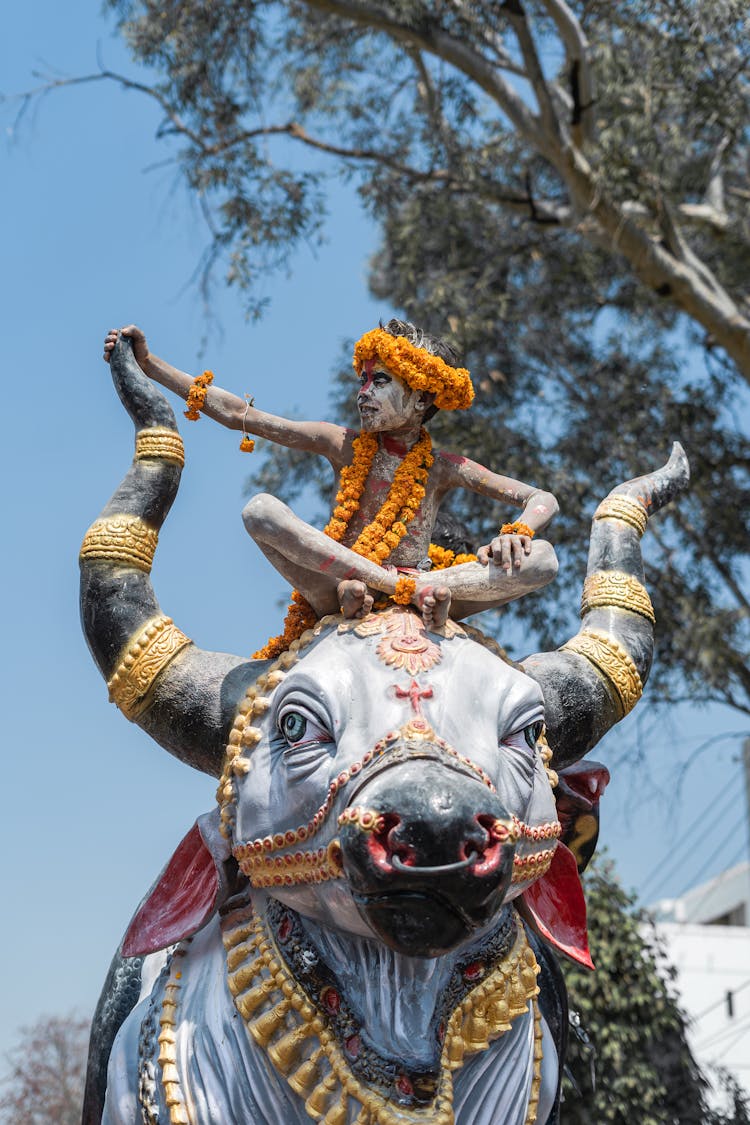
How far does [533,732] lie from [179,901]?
112cm

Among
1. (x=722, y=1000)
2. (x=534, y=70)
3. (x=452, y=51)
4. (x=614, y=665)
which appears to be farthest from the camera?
(x=722, y=1000)

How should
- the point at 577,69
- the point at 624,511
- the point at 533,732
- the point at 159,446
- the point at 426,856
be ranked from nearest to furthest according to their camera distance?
the point at 426,856 < the point at 533,732 < the point at 159,446 < the point at 624,511 < the point at 577,69

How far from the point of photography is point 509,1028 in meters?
3.61

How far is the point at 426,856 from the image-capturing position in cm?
306

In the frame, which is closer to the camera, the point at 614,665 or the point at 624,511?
the point at 614,665

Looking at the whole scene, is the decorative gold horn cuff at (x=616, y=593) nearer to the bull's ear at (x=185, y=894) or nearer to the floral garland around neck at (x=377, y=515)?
the floral garland around neck at (x=377, y=515)

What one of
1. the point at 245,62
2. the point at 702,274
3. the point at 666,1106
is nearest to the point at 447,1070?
the point at 666,1106

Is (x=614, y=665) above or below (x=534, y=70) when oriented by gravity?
below

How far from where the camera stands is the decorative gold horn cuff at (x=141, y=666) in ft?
12.8

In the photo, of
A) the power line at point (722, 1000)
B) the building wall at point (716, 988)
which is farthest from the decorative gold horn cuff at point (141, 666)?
the power line at point (722, 1000)

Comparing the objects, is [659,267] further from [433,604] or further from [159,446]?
[433,604]

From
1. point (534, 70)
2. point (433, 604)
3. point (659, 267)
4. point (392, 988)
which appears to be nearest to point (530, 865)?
point (392, 988)

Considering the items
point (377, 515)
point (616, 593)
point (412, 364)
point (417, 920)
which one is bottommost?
point (417, 920)

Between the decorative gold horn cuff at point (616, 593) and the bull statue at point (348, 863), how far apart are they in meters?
0.06
